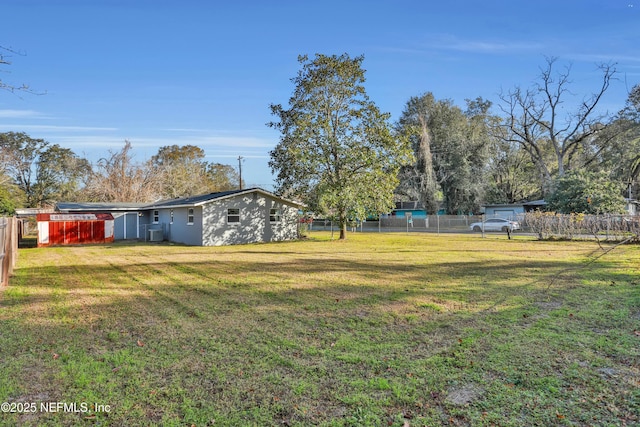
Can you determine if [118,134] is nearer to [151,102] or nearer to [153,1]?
[151,102]

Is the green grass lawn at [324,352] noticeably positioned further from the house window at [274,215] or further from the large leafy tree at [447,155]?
the large leafy tree at [447,155]

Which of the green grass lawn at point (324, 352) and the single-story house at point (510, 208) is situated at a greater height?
the single-story house at point (510, 208)

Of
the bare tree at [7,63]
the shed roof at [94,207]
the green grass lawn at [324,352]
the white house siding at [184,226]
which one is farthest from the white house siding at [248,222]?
the bare tree at [7,63]

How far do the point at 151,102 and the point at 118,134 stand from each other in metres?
22.3

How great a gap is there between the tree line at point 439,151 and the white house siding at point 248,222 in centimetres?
181

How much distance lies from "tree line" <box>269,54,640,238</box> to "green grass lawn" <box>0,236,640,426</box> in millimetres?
2479

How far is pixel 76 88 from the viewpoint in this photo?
1698cm

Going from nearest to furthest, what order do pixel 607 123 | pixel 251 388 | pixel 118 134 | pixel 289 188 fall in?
pixel 251 388 → pixel 289 188 → pixel 607 123 → pixel 118 134

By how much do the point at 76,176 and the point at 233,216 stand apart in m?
34.1

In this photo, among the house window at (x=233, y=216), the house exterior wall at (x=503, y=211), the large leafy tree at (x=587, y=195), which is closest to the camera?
the house window at (x=233, y=216)

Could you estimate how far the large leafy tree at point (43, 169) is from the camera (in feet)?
135

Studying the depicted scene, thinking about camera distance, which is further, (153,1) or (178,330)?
(153,1)

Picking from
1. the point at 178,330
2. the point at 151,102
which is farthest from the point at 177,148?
the point at 178,330

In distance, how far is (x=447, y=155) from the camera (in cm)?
4234
